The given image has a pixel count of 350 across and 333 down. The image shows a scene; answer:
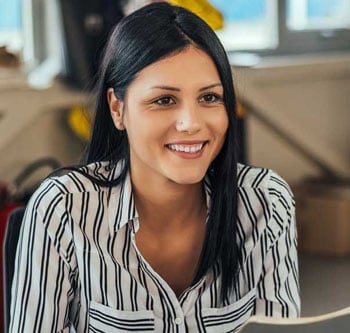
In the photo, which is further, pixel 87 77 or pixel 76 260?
pixel 87 77

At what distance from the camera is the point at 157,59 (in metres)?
1.29

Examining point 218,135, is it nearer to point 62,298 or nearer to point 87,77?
point 62,298

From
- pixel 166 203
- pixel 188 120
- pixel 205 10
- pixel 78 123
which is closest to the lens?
pixel 188 120

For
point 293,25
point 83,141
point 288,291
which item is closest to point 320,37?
point 293,25

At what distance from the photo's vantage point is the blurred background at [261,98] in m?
2.83

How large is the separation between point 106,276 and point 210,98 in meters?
0.31

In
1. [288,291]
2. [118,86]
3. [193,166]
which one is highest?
[118,86]

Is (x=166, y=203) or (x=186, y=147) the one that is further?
(x=166, y=203)

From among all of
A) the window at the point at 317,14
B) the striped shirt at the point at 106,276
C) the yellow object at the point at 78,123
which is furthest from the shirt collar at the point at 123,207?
the window at the point at 317,14

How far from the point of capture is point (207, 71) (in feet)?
4.27

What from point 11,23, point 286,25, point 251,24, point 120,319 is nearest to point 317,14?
point 286,25

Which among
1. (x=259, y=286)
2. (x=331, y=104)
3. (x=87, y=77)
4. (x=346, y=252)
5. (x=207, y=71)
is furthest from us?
(x=331, y=104)

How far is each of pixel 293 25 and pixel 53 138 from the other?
4.23 feet

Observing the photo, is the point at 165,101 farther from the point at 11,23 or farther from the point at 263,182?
the point at 11,23
